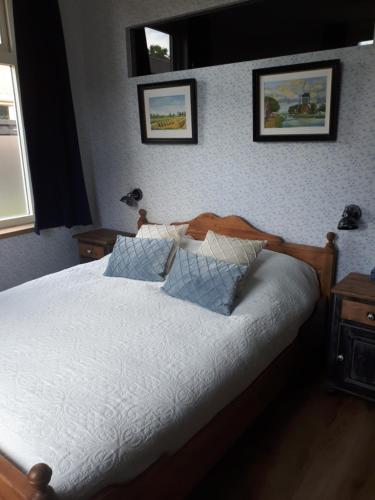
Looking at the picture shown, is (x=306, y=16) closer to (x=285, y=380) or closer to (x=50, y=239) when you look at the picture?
(x=285, y=380)

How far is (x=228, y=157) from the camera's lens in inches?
106

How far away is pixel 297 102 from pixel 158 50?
45.9 inches

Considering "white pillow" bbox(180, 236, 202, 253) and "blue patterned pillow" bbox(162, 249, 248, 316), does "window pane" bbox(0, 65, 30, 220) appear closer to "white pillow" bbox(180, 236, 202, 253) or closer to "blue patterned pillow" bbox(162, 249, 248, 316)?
"white pillow" bbox(180, 236, 202, 253)

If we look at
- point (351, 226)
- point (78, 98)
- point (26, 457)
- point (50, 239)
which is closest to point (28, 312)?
point (26, 457)

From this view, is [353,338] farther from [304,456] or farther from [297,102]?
[297,102]

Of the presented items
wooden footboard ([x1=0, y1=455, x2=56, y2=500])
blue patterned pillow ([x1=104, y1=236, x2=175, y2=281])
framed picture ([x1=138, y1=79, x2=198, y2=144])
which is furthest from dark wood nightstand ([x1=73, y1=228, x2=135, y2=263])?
wooden footboard ([x1=0, y1=455, x2=56, y2=500])

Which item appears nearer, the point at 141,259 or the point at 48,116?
the point at 141,259

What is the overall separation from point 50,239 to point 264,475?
93.0 inches

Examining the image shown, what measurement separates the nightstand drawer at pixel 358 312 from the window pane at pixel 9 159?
2483 mm

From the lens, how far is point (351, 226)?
2.17m

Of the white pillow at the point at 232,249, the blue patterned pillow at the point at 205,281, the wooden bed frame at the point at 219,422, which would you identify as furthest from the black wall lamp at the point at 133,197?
the blue patterned pillow at the point at 205,281

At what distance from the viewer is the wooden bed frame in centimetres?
107

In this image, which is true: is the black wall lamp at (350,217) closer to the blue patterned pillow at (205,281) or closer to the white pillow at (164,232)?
the blue patterned pillow at (205,281)

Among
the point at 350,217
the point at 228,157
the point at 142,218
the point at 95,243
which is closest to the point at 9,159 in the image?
the point at 95,243
